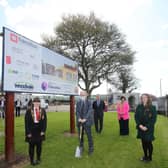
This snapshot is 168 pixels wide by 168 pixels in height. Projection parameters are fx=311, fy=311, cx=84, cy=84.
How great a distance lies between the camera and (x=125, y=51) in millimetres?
42188

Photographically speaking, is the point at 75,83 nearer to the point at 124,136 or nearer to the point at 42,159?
the point at 124,136

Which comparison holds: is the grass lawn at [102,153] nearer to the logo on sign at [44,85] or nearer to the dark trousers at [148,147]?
the dark trousers at [148,147]

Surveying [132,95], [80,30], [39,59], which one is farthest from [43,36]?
[39,59]

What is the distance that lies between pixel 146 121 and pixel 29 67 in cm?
362

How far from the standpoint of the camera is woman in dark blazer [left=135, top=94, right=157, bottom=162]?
7617mm

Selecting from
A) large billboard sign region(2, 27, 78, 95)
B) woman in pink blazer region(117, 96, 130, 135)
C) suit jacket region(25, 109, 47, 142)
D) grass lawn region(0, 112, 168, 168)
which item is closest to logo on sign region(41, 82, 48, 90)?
large billboard sign region(2, 27, 78, 95)

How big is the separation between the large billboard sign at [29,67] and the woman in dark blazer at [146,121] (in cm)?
323

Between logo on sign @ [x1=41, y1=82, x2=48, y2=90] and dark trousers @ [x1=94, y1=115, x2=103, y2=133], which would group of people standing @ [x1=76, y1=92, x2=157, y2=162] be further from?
dark trousers @ [x1=94, y1=115, x2=103, y2=133]

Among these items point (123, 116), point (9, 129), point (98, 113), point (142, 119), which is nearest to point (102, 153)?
point (142, 119)

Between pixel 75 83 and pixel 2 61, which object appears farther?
pixel 75 83

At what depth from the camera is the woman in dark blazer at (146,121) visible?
7.62 metres

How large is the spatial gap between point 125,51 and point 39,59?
33522 mm

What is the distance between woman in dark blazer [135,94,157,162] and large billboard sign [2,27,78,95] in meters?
3.23

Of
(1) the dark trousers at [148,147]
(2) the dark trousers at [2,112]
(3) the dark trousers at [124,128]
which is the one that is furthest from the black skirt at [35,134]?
(2) the dark trousers at [2,112]
